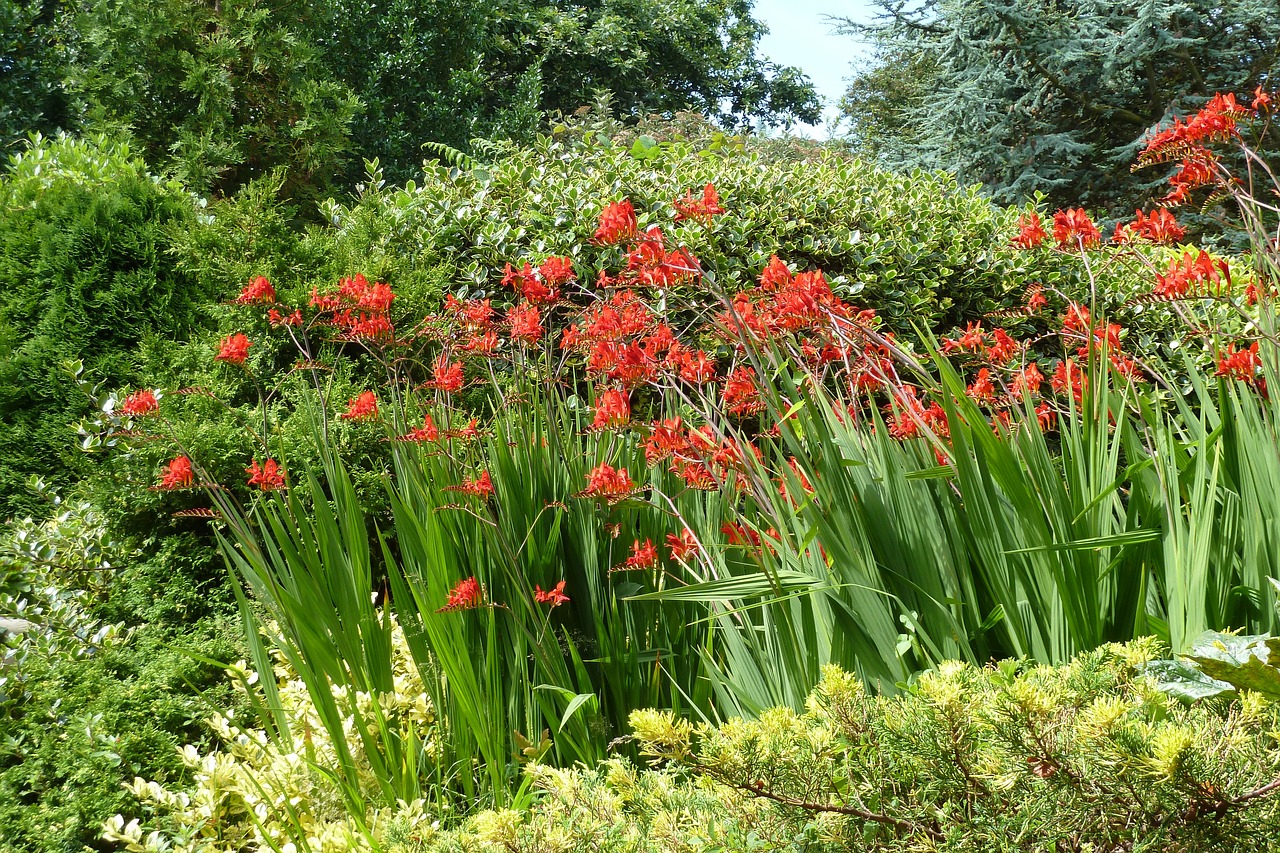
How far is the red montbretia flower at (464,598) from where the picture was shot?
2.08m

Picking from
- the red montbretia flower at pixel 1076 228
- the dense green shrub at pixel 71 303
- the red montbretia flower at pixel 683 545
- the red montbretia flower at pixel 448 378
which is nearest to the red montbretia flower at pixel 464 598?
the red montbretia flower at pixel 683 545

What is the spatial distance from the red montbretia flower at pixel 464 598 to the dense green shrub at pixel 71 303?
280 cm

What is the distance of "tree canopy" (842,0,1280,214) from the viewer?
11.4 metres

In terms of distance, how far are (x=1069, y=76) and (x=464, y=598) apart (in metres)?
12.6

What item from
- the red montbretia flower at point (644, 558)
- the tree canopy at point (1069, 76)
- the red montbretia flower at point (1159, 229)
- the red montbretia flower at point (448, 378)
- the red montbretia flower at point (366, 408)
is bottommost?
the red montbretia flower at point (644, 558)

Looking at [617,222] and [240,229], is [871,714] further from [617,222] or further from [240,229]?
[240,229]

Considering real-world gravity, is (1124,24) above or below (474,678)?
above

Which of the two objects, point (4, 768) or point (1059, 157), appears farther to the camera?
point (1059, 157)

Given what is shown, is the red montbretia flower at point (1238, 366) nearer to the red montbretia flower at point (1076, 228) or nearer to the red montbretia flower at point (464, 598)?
the red montbretia flower at point (1076, 228)

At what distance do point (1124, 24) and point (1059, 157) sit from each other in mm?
1768

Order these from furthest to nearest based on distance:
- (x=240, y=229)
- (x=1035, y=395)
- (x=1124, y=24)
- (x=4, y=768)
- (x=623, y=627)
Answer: (x=1124, y=24)
(x=240, y=229)
(x=4, y=768)
(x=1035, y=395)
(x=623, y=627)

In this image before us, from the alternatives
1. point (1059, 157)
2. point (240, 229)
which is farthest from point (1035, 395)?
point (1059, 157)

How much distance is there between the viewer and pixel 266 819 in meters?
2.45

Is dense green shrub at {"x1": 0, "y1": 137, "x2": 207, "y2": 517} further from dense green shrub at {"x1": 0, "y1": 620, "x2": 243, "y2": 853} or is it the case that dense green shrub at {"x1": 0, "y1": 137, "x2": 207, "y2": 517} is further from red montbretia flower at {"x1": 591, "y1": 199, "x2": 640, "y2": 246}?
red montbretia flower at {"x1": 591, "y1": 199, "x2": 640, "y2": 246}
